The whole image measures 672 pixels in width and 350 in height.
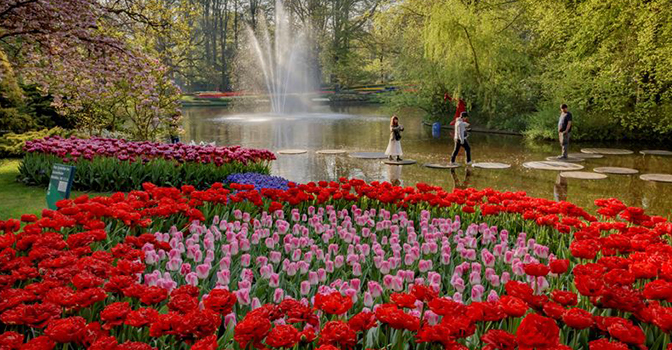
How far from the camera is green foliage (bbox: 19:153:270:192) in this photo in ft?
29.5

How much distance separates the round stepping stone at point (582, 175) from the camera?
12026mm

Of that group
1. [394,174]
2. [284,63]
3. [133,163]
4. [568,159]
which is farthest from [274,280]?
[284,63]

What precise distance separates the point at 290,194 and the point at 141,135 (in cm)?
1011

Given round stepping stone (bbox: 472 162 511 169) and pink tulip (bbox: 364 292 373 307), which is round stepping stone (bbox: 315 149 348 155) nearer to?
round stepping stone (bbox: 472 162 511 169)

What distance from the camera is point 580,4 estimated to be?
16953 millimetres

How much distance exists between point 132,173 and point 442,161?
9046 mm

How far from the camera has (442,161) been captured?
15.0 meters

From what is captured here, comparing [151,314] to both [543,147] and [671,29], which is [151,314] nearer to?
[671,29]

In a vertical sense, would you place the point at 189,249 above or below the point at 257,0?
below

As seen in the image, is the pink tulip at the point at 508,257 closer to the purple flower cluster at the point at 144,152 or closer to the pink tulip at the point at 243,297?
the pink tulip at the point at 243,297

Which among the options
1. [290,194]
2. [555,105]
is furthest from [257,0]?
[290,194]

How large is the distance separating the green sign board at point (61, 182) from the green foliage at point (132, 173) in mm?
2862

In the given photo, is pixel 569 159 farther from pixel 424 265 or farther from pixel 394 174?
pixel 424 265


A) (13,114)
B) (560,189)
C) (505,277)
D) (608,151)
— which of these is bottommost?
(560,189)
